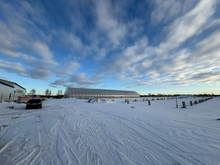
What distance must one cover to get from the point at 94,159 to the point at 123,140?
1.61m

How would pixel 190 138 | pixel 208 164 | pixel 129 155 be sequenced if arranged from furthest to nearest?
pixel 190 138 → pixel 129 155 → pixel 208 164

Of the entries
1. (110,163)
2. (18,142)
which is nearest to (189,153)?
(110,163)

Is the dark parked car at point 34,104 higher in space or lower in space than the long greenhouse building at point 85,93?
lower

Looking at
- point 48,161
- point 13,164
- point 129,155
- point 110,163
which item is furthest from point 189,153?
point 13,164

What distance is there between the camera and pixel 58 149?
3.56 metres

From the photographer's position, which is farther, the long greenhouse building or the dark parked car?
the long greenhouse building

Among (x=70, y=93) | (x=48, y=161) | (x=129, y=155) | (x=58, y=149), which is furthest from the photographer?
(x=70, y=93)

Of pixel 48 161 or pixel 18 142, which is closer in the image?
pixel 48 161

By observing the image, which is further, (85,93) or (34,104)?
(85,93)

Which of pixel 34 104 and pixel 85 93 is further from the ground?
pixel 85 93

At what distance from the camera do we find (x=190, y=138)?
4215mm

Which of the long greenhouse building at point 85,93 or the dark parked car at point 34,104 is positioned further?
the long greenhouse building at point 85,93

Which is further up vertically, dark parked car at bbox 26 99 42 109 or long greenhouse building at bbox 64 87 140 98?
long greenhouse building at bbox 64 87 140 98

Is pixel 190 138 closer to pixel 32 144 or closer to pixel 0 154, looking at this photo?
pixel 32 144
